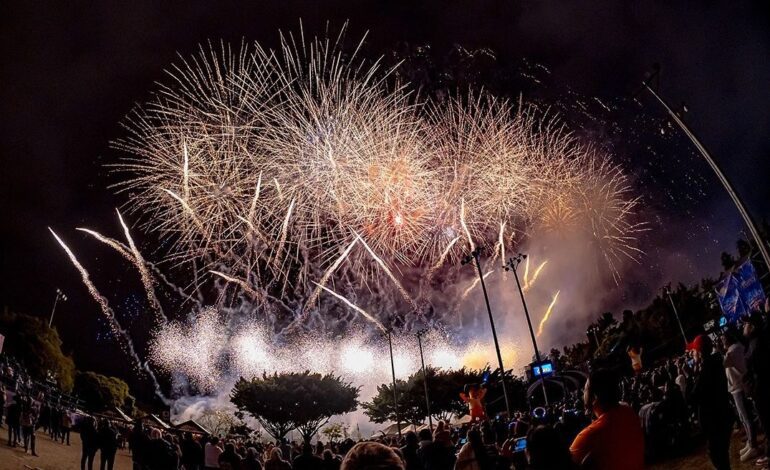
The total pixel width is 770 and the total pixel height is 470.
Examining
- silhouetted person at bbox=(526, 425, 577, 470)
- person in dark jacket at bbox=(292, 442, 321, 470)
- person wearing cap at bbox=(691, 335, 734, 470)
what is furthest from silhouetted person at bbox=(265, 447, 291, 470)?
person wearing cap at bbox=(691, 335, 734, 470)

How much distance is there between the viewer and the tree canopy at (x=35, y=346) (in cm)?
5220

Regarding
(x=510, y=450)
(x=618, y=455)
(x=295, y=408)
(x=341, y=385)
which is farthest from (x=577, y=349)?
(x=618, y=455)

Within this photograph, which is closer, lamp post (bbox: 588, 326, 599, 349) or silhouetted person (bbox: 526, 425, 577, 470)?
silhouetted person (bbox: 526, 425, 577, 470)

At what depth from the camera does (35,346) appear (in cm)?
5400

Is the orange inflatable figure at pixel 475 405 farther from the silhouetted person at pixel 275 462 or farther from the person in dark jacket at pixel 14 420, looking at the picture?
the person in dark jacket at pixel 14 420

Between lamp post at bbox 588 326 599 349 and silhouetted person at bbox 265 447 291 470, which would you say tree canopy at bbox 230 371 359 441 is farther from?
silhouetted person at bbox 265 447 291 470

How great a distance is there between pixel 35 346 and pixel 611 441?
6586 centimetres

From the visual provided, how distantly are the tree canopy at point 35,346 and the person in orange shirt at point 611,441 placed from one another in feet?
202

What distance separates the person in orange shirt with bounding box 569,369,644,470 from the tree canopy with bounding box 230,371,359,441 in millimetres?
52210

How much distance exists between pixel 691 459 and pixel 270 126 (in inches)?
722

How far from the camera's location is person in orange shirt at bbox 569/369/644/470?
10.9 ft

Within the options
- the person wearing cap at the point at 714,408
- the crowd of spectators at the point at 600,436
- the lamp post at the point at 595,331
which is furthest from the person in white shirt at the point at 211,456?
the lamp post at the point at 595,331

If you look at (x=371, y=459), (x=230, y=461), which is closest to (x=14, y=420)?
(x=230, y=461)

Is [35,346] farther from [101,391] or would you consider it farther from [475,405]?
[475,405]
